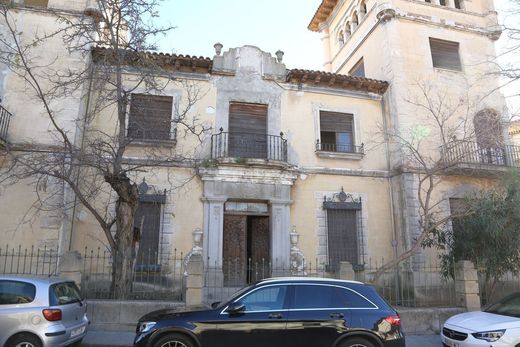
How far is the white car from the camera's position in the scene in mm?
6168

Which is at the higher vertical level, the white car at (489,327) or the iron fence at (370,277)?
the iron fence at (370,277)

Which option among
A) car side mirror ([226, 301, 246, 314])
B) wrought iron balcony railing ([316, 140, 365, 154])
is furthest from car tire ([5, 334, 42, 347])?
wrought iron balcony railing ([316, 140, 365, 154])

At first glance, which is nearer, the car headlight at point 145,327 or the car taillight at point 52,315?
the car headlight at point 145,327

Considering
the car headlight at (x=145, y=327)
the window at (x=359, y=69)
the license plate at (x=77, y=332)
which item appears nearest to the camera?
the car headlight at (x=145, y=327)

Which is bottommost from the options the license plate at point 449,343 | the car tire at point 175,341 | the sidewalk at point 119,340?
the sidewalk at point 119,340

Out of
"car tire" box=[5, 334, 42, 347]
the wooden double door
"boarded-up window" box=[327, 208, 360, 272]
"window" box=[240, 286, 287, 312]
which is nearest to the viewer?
"window" box=[240, 286, 287, 312]

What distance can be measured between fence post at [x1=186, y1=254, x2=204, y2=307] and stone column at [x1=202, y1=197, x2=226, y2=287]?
3.02 m

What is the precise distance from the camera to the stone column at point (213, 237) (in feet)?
38.4

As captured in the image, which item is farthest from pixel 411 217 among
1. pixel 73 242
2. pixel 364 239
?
pixel 73 242

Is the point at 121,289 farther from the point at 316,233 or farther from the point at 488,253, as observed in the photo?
the point at 488,253

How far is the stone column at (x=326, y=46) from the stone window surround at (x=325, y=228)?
8461 mm

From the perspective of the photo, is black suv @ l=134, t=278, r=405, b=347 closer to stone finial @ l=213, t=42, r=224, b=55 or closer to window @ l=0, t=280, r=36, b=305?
window @ l=0, t=280, r=36, b=305

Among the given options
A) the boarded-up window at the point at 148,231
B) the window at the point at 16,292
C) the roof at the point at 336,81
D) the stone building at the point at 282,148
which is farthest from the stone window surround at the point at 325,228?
the window at the point at 16,292

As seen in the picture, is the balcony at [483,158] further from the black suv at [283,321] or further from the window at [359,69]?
the black suv at [283,321]
